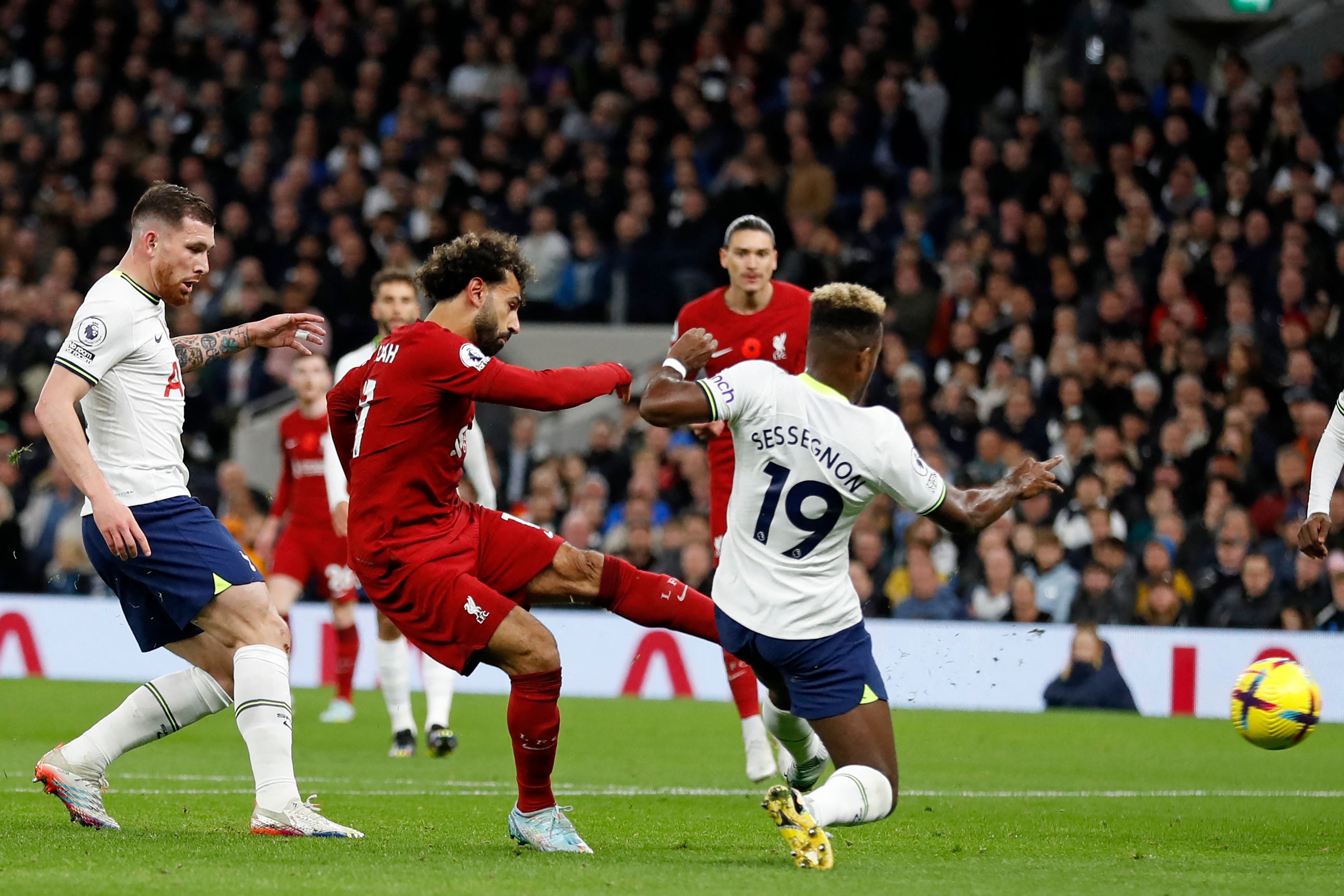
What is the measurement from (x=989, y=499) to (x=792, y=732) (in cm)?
148

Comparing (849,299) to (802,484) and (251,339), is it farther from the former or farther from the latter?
(251,339)

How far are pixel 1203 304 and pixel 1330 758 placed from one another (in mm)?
6565

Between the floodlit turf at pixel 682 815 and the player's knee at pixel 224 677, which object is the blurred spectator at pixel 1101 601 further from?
the player's knee at pixel 224 677

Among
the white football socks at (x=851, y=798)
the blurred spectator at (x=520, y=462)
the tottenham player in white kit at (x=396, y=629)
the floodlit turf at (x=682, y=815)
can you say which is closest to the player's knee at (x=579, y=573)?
the floodlit turf at (x=682, y=815)

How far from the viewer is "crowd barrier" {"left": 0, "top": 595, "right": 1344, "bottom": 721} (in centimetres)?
1369

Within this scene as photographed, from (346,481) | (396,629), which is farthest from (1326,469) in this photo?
(346,481)

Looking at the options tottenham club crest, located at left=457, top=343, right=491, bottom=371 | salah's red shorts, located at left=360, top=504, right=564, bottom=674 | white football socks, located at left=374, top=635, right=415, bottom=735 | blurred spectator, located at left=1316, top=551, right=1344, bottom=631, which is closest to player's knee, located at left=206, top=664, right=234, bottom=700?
salah's red shorts, located at left=360, top=504, right=564, bottom=674

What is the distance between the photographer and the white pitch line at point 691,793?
8.39 metres

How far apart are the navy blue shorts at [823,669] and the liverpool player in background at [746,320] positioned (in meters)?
2.69

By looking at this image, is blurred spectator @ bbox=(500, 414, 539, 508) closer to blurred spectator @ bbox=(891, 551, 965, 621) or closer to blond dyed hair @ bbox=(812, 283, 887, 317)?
blurred spectator @ bbox=(891, 551, 965, 621)

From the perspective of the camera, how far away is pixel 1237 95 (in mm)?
17922

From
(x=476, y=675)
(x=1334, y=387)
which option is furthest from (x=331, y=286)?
(x=1334, y=387)

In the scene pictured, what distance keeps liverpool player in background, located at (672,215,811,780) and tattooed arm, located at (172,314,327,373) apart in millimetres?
2331

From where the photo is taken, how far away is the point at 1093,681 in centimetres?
1399
